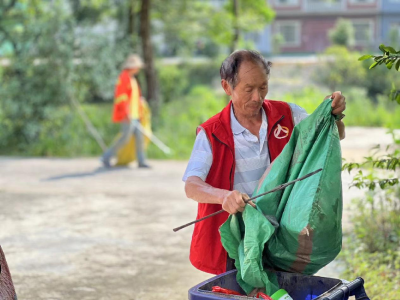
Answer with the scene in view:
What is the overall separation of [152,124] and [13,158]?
3.25m

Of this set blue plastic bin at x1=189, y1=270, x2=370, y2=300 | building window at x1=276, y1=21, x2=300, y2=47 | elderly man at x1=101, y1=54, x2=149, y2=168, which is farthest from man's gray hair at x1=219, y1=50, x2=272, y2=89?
building window at x1=276, y1=21, x2=300, y2=47

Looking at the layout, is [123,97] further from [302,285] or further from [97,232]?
Answer: [302,285]

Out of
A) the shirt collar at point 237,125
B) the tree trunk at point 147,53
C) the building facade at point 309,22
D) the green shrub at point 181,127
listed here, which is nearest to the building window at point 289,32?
the building facade at point 309,22

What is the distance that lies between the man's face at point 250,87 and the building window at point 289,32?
4226 cm

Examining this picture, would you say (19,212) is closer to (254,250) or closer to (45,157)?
(45,157)

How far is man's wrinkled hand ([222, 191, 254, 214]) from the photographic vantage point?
10.9 feet

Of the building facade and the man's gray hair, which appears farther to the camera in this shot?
the building facade

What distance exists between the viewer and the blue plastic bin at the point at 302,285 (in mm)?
3189

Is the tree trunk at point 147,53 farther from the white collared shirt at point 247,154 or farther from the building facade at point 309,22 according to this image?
the building facade at point 309,22

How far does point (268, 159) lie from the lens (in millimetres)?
3830

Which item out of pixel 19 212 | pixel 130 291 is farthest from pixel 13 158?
pixel 130 291

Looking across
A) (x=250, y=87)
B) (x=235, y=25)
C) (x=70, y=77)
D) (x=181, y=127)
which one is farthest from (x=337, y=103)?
(x=235, y=25)

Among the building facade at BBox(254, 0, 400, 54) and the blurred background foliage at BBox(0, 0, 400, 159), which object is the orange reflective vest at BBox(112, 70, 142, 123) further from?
the building facade at BBox(254, 0, 400, 54)

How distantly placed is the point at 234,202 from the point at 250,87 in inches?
25.7
